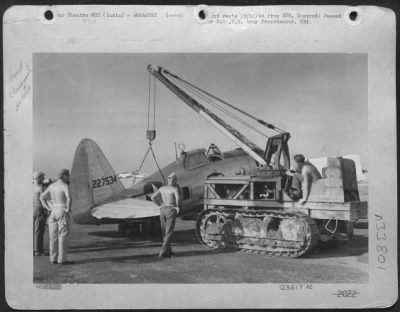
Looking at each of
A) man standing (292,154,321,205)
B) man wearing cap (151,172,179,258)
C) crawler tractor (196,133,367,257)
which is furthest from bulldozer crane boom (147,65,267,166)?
man wearing cap (151,172,179,258)

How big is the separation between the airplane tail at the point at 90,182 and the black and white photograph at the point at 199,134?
2cm

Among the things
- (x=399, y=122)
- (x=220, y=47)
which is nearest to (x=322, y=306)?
(x=399, y=122)

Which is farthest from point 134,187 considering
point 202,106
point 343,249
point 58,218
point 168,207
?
point 343,249

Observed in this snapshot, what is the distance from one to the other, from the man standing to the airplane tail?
1498 millimetres

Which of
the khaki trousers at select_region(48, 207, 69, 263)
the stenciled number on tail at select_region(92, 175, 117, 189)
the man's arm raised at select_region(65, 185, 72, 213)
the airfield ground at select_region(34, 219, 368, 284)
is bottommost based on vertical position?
the airfield ground at select_region(34, 219, 368, 284)

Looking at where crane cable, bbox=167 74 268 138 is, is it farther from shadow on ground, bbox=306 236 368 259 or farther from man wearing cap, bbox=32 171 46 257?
man wearing cap, bbox=32 171 46 257

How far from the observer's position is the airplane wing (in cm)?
355

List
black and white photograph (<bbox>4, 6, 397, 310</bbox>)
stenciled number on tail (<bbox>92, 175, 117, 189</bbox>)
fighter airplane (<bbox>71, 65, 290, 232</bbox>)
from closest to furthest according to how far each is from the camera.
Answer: black and white photograph (<bbox>4, 6, 397, 310</bbox>), fighter airplane (<bbox>71, 65, 290, 232</bbox>), stenciled number on tail (<bbox>92, 175, 117, 189</bbox>)

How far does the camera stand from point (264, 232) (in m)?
3.53

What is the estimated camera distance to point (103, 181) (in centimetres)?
357

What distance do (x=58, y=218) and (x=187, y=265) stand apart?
1.12 m

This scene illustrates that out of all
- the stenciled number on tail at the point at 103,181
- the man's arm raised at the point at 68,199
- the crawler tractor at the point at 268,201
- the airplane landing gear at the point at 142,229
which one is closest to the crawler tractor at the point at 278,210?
the crawler tractor at the point at 268,201

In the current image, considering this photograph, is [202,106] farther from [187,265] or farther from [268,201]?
[187,265]

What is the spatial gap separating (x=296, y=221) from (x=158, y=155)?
129 cm
